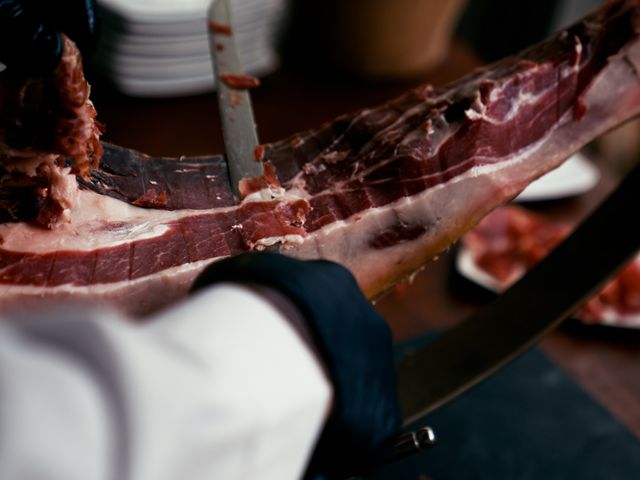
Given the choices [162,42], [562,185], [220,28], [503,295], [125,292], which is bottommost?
[562,185]

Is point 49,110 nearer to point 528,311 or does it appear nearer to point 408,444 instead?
point 408,444

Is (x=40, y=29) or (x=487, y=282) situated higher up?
(x=40, y=29)

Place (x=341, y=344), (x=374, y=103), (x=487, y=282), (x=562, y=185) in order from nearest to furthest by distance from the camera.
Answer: (x=341, y=344), (x=487, y=282), (x=562, y=185), (x=374, y=103)

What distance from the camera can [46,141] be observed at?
771 mm

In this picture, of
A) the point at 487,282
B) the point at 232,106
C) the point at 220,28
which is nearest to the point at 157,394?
the point at 232,106

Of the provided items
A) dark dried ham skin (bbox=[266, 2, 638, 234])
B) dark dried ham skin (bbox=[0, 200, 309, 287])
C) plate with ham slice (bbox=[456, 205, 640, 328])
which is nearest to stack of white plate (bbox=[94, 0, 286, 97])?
plate with ham slice (bbox=[456, 205, 640, 328])

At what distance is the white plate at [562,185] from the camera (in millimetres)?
1948

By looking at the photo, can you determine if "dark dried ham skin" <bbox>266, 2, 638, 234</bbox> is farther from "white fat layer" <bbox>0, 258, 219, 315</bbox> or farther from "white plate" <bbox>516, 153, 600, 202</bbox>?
"white plate" <bbox>516, 153, 600, 202</bbox>

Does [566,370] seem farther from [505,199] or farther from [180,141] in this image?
[180,141]

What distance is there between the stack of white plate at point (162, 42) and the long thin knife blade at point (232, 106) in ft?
3.03

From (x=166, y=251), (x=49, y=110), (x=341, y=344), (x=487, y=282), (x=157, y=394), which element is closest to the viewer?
(x=157, y=394)

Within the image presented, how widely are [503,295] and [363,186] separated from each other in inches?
11.9

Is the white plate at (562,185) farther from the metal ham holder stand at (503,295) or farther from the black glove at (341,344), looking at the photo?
the black glove at (341,344)

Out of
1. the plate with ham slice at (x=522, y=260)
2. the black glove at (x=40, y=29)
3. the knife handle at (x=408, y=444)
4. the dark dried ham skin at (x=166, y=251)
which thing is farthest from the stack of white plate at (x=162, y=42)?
the knife handle at (x=408, y=444)
